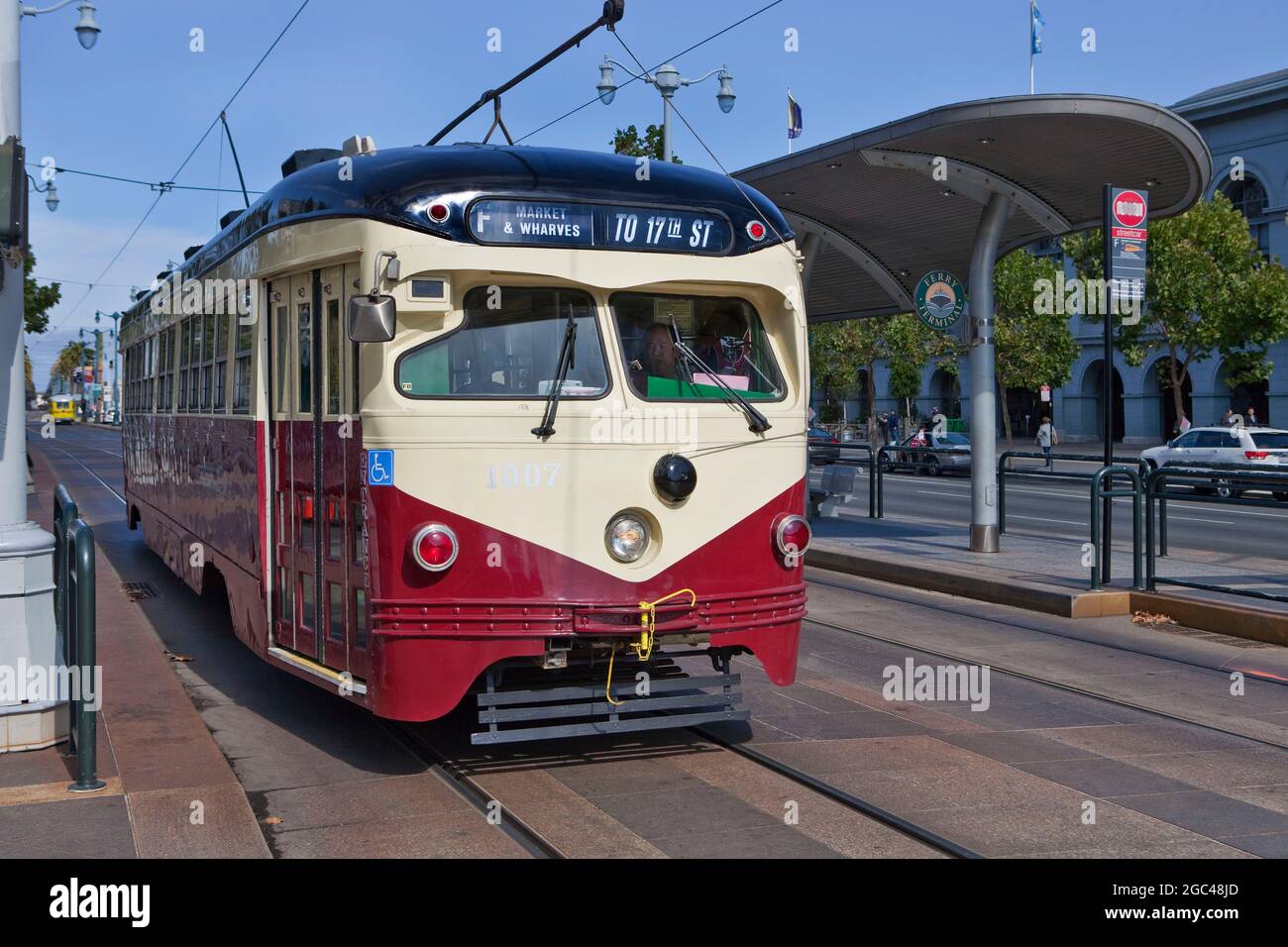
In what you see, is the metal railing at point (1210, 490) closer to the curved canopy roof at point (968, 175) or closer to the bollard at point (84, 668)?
the curved canopy roof at point (968, 175)

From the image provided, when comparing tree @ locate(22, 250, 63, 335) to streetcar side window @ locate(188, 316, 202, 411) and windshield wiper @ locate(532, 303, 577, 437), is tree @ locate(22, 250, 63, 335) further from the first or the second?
windshield wiper @ locate(532, 303, 577, 437)

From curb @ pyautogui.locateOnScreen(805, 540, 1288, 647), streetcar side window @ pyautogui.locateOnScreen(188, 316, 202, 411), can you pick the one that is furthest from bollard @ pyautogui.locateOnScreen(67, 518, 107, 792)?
curb @ pyautogui.locateOnScreen(805, 540, 1288, 647)

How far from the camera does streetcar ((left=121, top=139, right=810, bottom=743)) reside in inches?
260

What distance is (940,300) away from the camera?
15992 mm

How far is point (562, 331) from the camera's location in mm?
6922

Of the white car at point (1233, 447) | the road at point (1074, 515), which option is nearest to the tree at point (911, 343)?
the white car at point (1233, 447)

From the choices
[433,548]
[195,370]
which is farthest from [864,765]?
[195,370]

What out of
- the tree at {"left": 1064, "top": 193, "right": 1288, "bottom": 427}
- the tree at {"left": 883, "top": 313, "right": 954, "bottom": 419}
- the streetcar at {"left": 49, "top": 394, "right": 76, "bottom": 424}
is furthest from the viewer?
the streetcar at {"left": 49, "top": 394, "right": 76, "bottom": 424}

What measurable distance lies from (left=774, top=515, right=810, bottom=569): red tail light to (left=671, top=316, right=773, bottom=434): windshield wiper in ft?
1.64

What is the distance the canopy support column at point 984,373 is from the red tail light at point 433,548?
10.1 meters

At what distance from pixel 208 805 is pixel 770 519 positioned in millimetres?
3119

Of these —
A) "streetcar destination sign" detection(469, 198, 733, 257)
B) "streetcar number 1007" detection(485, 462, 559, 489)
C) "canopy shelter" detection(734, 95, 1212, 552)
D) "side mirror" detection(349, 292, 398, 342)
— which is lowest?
"streetcar number 1007" detection(485, 462, 559, 489)

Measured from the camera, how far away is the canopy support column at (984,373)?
611 inches
